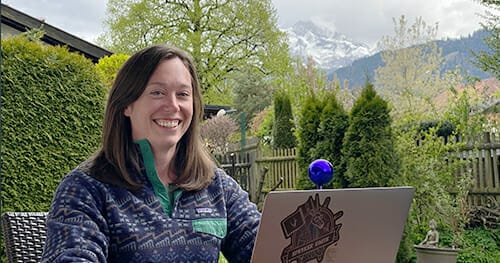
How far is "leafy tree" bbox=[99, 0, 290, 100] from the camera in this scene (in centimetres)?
977

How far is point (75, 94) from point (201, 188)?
7.82ft

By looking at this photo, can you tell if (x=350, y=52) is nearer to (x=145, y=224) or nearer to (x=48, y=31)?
(x=48, y=31)

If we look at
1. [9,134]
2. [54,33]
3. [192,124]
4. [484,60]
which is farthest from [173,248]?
[54,33]

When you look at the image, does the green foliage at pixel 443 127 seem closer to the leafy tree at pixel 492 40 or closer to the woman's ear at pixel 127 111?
the leafy tree at pixel 492 40

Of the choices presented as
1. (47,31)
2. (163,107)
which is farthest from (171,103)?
(47,31)

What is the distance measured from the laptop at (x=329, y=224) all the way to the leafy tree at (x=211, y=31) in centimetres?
901

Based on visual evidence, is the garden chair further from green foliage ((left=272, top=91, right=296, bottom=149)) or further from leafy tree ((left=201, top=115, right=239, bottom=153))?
leafy tree ((left=201, top=115, right=239, bottom=153))

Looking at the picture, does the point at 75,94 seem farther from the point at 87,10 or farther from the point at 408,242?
the point at 87,10

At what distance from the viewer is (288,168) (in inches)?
224

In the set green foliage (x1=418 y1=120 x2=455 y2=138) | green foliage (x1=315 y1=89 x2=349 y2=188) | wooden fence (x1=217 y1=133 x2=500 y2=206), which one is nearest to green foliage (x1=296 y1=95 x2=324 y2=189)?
green foliage (x1=315 y1=89 x2=349 y2=188)

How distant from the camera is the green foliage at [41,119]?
2891mm

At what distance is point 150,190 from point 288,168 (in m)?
4.79

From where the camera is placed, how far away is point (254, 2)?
34.0 feet

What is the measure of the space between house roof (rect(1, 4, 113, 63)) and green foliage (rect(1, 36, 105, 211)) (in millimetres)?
1792
